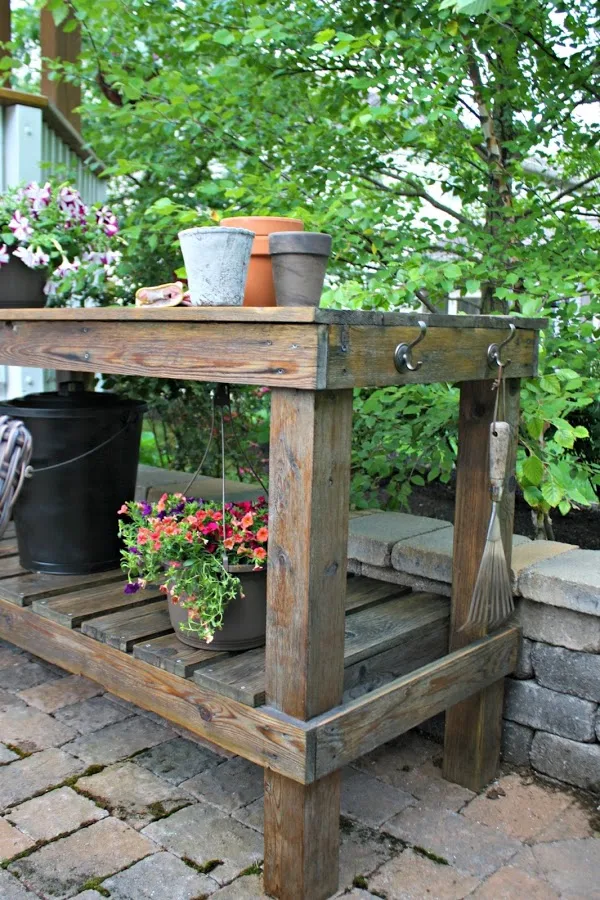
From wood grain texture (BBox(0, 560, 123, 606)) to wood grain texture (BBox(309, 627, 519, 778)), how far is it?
1.07 metres

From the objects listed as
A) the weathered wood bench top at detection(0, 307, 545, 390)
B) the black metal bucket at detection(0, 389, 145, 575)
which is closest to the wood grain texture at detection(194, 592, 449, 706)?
the weathered wood bench top at detection(0, 307, 545, 390)

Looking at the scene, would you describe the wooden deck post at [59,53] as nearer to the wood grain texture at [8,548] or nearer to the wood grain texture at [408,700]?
the wood grain texture at [8,548]

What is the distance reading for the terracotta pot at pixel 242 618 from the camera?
Result: 1.96m

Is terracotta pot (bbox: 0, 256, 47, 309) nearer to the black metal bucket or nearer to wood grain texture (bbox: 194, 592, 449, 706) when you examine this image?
the black metal bucket

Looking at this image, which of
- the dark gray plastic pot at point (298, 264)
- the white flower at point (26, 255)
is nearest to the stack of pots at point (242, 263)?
the dark gray plastic pot at point (298, 264)

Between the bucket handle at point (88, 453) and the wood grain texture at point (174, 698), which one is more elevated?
the bucket handle at point (88, 453)

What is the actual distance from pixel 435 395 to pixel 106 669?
57.0 inches

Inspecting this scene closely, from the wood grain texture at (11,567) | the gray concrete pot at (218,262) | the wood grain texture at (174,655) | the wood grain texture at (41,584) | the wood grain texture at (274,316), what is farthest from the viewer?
the wood grain texture at (11,567)

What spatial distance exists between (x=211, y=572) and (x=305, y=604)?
43 cm

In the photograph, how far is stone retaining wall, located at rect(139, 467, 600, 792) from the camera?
Answer: 2113mm

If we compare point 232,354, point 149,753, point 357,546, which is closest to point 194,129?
point 357,546

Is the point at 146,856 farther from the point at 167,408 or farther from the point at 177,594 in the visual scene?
the point at 167,408

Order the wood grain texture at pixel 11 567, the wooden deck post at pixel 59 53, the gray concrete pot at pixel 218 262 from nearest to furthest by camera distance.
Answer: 1. the gray concrete pot at pixel 218 262
2. the wood grain texture at pixel 11 567
3. the wooden deck post at pixel 59 53

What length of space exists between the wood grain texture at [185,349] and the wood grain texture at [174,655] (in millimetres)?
634
